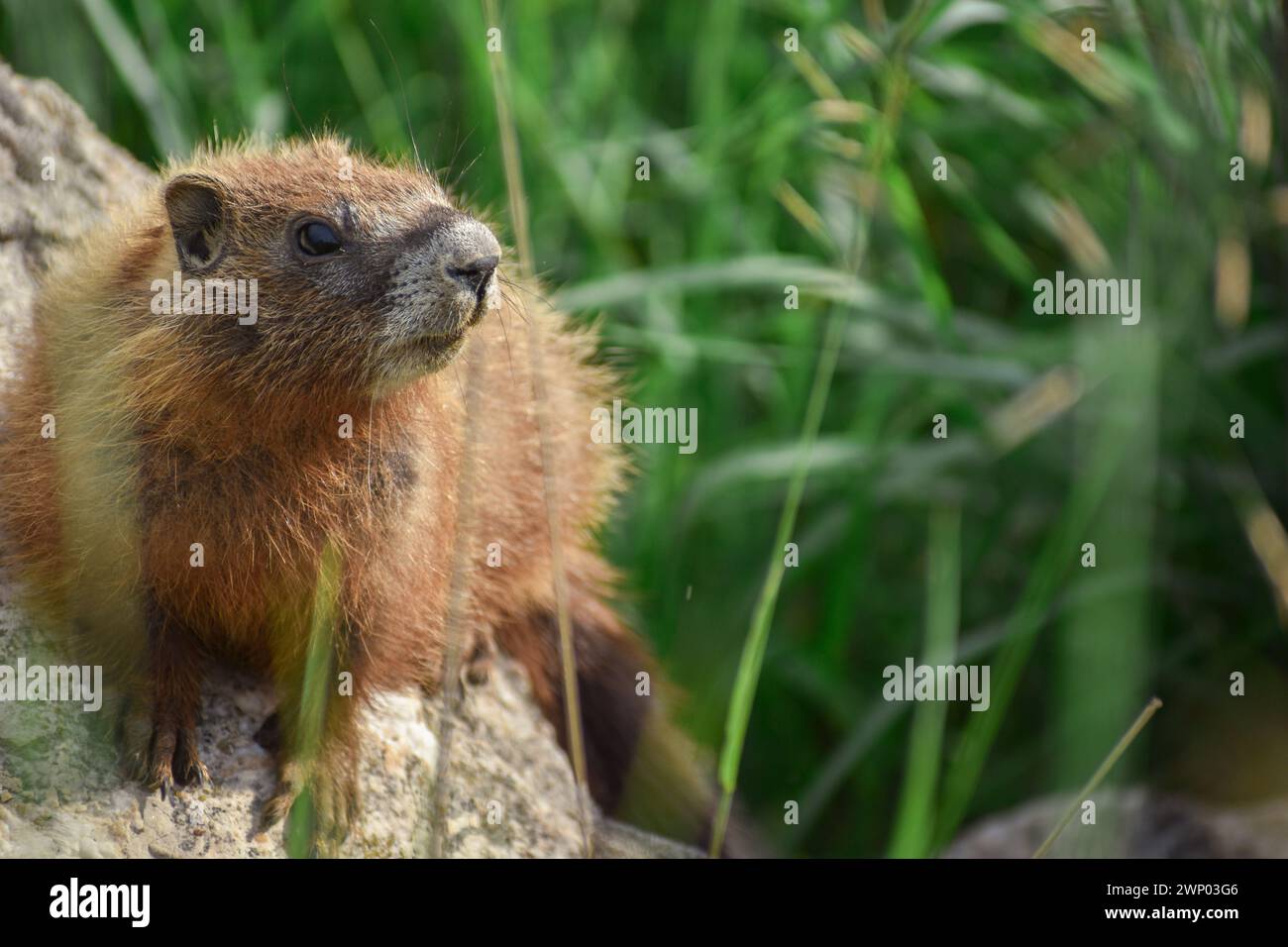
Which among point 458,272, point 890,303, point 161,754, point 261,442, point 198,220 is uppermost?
point 890,303

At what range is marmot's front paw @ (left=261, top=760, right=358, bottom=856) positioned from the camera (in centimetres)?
227

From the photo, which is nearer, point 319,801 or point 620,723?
point 319,801

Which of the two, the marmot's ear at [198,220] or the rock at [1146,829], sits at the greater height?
the marmot's ear at [198,220]

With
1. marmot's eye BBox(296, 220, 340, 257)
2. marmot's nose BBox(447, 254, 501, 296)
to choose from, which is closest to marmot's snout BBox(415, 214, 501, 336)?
marmot's nose BBox(447, 254, 501, 296)

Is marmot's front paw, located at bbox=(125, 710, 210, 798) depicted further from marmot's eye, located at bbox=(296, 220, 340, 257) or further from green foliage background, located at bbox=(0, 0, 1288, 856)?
green foliage background, located at bbox=(0, 0, 1288, 856)

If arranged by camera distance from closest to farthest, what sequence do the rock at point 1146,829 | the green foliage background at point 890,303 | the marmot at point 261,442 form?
the marmot at point 261,442
the rock at point 1146,829
the green foliage background at point 890,303

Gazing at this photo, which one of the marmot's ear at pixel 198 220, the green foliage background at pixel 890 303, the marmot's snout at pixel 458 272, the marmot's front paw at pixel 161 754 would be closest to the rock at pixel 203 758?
the marmot's front paw at pixel 161 754

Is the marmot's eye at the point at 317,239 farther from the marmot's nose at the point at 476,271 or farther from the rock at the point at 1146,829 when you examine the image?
the rock at the point at 1146,829

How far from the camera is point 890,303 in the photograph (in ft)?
13.2

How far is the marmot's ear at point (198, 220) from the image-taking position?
→ 233 cm

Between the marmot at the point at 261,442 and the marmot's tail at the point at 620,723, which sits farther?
the marmot's tail at the point at 620,723

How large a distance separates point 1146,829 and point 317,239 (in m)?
2.67

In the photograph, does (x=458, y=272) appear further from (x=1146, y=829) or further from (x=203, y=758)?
(x=1146, y=829)

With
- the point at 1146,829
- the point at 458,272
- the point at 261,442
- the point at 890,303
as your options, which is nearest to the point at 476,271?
the point at 458,272
